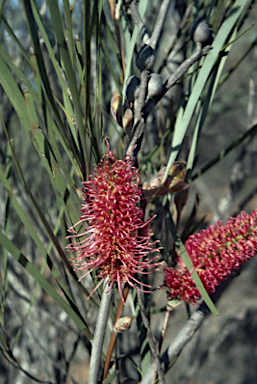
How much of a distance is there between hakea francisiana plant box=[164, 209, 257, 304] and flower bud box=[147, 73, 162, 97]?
18 cm

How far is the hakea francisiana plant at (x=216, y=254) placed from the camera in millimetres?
304

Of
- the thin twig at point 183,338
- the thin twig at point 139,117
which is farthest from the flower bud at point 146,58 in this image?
the thin twig at point 183,338

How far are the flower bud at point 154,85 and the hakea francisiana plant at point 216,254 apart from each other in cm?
18

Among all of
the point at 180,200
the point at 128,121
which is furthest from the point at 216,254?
the point at 128,121

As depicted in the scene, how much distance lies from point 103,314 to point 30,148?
2.30 feet

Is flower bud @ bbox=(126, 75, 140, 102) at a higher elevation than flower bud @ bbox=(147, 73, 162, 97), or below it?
higher

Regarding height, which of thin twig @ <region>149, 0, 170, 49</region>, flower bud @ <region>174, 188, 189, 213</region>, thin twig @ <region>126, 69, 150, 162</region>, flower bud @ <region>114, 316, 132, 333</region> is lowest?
flower bud @ <region>114, 316, 132, 333</region>

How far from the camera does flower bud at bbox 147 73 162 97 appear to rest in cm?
21

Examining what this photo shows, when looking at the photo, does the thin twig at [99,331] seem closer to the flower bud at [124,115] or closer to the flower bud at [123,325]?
the flower bud at [123,325]

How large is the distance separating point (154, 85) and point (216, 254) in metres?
0.21

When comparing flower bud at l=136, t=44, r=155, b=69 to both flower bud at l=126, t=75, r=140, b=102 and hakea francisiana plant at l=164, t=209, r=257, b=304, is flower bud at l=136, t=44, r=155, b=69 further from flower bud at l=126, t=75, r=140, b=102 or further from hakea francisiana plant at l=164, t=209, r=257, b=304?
hakea francisiana plant at l=164, t=209, r=257, b=304

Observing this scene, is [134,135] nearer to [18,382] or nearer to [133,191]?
[133,191]

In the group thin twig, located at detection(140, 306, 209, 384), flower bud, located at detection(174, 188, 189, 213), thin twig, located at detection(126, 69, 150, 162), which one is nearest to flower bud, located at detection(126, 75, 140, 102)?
thin twig, located at detection(126, 69, 150, 162)

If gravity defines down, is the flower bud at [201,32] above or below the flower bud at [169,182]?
above
